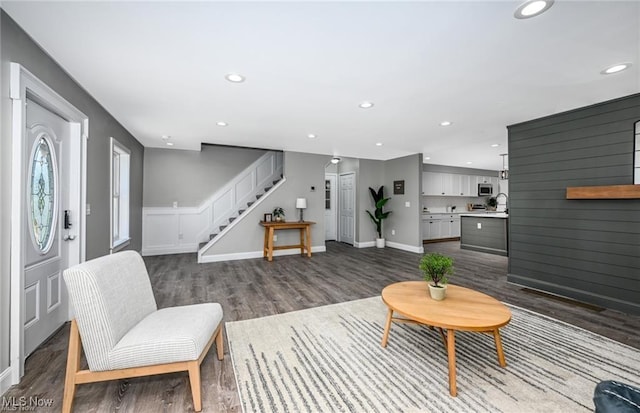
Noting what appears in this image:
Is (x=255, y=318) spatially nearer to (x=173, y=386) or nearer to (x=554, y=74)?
(x=173, y=386)

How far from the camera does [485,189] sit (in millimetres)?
9227

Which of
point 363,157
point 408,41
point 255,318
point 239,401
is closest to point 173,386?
point 239,401

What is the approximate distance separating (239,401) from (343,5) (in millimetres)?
2437

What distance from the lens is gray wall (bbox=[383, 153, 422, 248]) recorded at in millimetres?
6266

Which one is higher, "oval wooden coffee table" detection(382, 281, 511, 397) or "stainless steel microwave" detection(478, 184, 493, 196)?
"stainless steel microwave" detection(478, 184, 493, 196)

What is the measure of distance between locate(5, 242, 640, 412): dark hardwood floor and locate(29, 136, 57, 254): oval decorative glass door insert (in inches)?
36.3

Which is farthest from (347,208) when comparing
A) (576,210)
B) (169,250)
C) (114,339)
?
(114,339)

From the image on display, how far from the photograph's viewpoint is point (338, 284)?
12.8ft

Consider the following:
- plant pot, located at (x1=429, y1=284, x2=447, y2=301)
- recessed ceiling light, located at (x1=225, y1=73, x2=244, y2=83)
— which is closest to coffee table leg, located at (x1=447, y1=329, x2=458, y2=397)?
plant pot, located at (x1=429, y1=284, x2=447, y2=301)

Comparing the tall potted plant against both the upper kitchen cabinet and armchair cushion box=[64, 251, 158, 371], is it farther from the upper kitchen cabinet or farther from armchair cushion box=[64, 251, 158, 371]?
armchair cushion box=[64, 251, 158, 371]

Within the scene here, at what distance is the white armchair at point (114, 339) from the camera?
4.72 feet

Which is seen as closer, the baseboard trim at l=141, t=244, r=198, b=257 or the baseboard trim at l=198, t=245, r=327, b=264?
the baseboard trim at l=198, t=245, r=327, b=264

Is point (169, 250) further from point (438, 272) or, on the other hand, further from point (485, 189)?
point (485, 189)

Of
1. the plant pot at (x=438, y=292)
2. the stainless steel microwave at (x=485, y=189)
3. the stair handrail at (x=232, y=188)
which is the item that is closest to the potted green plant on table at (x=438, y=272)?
the plant pot at (x=438, y=292)
